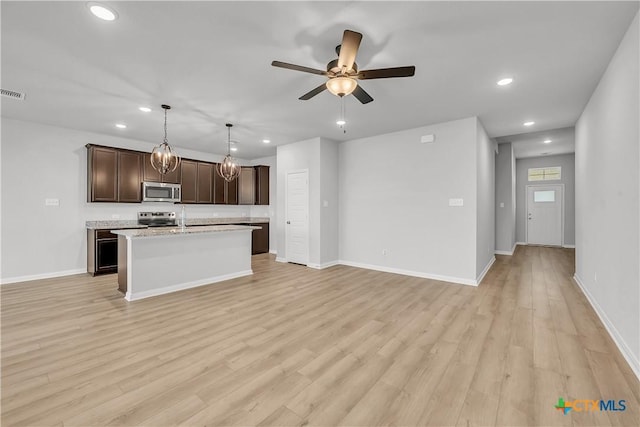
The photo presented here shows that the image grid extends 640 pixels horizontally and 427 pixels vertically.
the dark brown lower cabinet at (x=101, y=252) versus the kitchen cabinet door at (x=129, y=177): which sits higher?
the kitchen cabinet door at (x=129, y=177)

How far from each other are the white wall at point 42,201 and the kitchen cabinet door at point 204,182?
6.12 ft

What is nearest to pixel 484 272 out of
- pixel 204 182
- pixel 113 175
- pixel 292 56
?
pixel 292 56

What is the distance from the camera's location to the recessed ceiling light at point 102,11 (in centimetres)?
206

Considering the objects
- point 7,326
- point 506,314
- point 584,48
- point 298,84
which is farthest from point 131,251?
point 584,48

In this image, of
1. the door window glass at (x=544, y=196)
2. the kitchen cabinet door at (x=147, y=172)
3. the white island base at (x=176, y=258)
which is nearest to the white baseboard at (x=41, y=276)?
the white island base at (x=176, y=258)

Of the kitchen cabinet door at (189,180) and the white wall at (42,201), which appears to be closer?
the white wall at (42,201)

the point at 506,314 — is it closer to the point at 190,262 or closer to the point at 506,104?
the point at 506,104

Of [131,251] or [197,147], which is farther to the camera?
[197,147]

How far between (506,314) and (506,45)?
2896 mm

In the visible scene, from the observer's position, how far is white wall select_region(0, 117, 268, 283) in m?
4.72

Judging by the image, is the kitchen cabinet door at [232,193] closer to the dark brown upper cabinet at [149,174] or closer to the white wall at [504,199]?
the dark brown upper cabinet at [149,174]

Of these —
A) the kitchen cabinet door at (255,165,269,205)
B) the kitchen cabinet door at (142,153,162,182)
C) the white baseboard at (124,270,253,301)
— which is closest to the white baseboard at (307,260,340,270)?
the white baseboard at (124,270,253,301)

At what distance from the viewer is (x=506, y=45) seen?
256 cm

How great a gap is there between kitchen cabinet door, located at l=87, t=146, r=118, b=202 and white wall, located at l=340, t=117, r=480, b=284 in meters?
4.64
